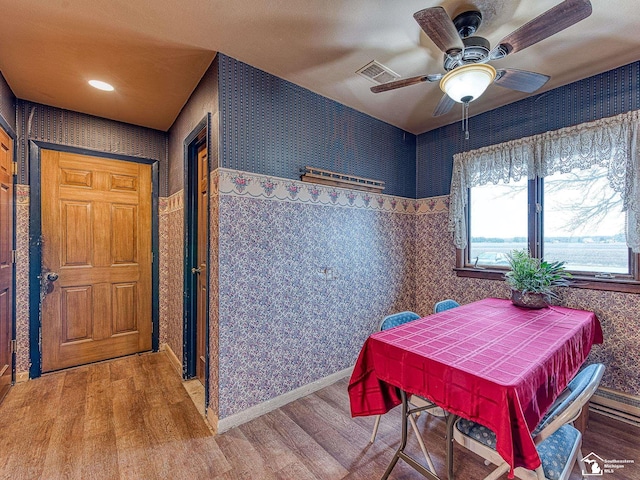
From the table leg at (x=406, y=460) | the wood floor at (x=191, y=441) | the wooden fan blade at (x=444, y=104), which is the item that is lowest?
the wood floor at (x=191, y=441)

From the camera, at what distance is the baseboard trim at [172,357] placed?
9.42 feet

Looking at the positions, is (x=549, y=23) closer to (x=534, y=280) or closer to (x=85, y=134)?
(x=534, y=280)

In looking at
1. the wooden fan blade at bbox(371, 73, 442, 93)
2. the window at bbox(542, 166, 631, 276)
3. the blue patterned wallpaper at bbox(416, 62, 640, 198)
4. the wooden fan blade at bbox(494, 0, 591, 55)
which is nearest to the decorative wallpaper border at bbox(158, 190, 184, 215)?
the wooden fan blade at bbox(371, 73, 442, 93)

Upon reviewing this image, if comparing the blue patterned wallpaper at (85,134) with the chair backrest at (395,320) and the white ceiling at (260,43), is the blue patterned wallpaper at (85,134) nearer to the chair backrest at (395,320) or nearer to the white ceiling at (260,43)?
the white ceiling at (260,43)

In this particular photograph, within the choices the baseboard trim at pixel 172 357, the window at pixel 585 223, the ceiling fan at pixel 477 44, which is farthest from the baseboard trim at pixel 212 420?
the window at pixel 585 223

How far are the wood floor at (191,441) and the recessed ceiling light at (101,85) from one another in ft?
8.38

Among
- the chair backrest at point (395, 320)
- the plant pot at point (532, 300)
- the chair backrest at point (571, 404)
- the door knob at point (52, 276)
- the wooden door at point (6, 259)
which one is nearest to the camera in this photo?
the chair backrest at point (571, 404)

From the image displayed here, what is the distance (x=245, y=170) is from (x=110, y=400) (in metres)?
2.14

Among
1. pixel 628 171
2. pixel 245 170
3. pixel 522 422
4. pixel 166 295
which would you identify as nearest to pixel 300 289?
pixel 245 170

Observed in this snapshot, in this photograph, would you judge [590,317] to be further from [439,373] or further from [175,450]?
[175,450]

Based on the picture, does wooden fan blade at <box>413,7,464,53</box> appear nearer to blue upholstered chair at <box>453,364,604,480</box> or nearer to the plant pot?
blue upholstered chair at <box>453,364,604,480</box>

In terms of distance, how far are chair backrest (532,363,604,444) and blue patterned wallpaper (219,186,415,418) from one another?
1.63 meters

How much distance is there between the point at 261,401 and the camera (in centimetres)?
221

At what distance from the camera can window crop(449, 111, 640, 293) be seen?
2152mm
